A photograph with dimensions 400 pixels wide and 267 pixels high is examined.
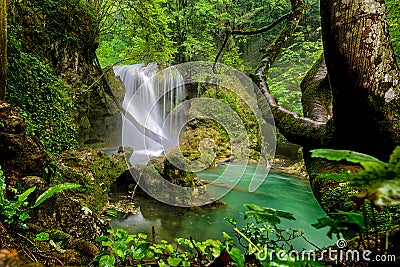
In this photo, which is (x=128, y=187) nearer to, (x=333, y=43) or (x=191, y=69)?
(x=333, y=43)

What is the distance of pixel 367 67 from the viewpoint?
4.53 ft

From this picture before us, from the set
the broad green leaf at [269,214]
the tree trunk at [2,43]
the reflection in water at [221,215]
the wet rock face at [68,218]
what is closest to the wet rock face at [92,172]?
the reflection in water at [221,215]

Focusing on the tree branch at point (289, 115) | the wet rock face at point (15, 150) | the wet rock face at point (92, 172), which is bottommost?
the wet rock face at point (92, 172)

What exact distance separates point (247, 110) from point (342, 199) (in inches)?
521

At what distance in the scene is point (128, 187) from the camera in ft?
23.2

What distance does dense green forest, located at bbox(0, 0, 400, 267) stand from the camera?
82 cm

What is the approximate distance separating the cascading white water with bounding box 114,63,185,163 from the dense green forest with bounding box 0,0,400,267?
5.48 meters

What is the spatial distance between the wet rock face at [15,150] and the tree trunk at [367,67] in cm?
265

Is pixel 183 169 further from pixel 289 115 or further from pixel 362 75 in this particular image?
pixel 362 75

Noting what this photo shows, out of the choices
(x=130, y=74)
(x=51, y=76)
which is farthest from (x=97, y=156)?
(x=130, y=74)

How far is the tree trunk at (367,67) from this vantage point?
1.38 metres

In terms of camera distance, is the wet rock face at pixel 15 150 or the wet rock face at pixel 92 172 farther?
the wet rock face at pixel 92 172

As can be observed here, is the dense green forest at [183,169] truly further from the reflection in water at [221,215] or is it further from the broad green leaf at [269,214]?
the reflection in water at [221,215]

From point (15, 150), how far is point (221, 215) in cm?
482
